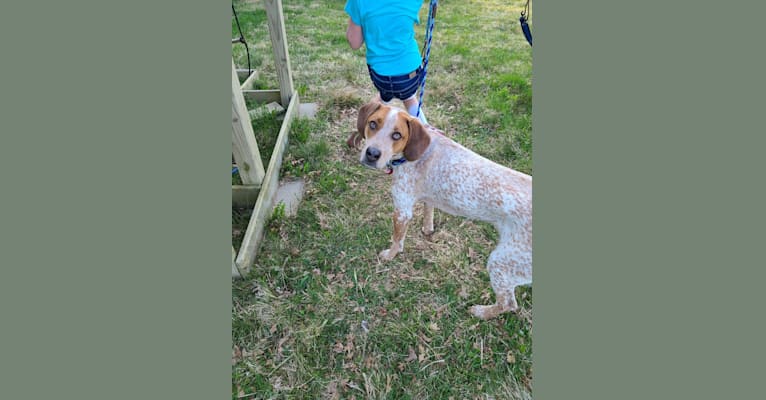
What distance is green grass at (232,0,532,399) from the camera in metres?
2.80

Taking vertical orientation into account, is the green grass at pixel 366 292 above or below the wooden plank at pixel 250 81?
below

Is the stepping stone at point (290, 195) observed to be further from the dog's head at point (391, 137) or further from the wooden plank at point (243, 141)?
the dog's head at point (391, 137)

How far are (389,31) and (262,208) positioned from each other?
2.16 m

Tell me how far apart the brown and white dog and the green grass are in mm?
375

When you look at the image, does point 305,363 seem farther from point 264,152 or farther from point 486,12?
point 486,12

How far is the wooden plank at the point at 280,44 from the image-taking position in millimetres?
4746

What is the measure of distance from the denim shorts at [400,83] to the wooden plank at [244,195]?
1.70 metres

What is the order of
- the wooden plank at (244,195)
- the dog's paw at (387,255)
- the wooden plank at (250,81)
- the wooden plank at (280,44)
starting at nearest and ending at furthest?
the dog's paw at (387,255) → the wooden plank at (244,195) → the wooden plank at (280,44) → the wooden plank at (250,81)

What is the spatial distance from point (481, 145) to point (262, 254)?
323cm

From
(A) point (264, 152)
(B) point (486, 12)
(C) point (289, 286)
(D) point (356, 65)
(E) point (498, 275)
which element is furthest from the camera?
(B) point (486, 12)

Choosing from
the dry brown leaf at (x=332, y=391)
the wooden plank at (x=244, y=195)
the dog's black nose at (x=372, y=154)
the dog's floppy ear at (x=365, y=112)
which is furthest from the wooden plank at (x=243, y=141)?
the dry brown leaf at (x=332, y=391)

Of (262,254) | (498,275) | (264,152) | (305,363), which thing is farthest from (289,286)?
(264,152)

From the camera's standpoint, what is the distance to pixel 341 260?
3.67 metres

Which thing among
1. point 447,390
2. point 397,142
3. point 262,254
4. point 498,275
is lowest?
point 447,390
